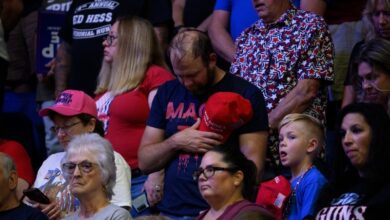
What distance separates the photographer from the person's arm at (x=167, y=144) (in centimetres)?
639

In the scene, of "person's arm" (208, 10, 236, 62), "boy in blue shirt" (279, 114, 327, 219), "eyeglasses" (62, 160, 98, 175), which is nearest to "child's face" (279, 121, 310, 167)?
"boy in blue shirt" (279, 114, 327, 219)

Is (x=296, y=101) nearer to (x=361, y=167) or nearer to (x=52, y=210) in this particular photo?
(x=361, y=167)

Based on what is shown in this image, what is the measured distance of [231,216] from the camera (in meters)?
5.70

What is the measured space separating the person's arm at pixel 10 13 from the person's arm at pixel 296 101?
131 inches

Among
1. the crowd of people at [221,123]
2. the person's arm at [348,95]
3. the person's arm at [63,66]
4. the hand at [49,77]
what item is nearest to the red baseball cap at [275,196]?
the crowd of people at [221,123]

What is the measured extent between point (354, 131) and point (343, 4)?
98.4 inches

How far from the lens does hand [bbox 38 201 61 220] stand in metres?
6.59

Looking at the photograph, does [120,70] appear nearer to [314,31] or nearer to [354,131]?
[314,31]

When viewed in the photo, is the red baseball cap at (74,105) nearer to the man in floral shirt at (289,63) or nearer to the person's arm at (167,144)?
the person's arm at (167,144)

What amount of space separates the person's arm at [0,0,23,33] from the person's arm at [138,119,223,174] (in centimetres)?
315

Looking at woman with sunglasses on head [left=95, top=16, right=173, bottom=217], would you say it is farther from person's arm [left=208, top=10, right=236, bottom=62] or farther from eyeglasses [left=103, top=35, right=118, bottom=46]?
person's arm [left=208, top=10, right=236, bottom=62]

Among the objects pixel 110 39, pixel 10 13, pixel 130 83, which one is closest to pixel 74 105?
pixel 130 83

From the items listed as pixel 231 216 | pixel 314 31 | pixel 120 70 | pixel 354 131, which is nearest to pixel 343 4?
pixel 314 31

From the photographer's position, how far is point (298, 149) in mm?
6531
